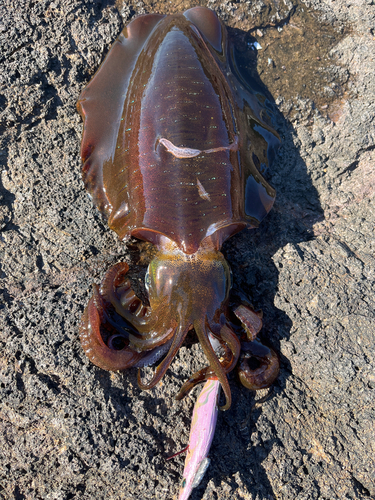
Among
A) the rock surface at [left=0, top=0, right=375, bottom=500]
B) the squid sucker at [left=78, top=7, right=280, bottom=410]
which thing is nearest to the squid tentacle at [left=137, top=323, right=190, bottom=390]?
the squid sucker at [left=78, top=7, right=280, bottom=410]

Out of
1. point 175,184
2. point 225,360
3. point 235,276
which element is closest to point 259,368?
point 225,360

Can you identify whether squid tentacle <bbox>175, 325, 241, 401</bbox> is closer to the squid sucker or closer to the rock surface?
the squid sucker

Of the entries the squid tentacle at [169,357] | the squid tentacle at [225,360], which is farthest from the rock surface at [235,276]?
the squid tentacle at [169,357]

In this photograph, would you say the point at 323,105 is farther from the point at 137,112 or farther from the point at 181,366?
the point at 181,366

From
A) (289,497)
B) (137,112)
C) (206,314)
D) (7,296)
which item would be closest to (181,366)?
(206,314)

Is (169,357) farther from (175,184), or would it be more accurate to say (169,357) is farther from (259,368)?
(175,184)

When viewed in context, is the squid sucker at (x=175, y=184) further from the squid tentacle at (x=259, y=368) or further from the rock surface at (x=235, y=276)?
the rock surface at (x=235, y=276)
